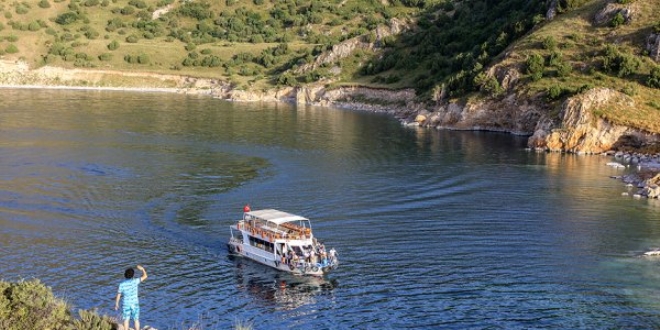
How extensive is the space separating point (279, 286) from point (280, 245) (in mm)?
4061

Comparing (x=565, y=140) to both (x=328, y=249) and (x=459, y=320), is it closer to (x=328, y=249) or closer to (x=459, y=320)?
(x=328, y=249)

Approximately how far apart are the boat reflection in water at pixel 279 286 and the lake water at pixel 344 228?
174 millimetres

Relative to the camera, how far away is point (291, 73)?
189 meters

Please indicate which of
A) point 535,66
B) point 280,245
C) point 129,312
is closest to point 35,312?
point 129,312

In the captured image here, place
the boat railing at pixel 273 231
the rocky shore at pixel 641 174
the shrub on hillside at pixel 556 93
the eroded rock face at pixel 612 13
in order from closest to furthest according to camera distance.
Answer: the boat railing at pixel 273 231, the rocky shore at pixel 641 174, the shrub on hillside at pixel 556 93, the eroded rock face at pixel 612 13

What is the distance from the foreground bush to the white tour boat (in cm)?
2080

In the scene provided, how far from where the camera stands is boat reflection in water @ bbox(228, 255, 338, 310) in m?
44.8

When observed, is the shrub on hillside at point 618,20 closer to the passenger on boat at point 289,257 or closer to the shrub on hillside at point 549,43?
the shrub on hillside at point 549,43

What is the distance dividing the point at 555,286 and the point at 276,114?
337 feet

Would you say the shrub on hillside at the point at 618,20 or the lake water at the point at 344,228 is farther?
the shrub on hillside at the point at 618,20

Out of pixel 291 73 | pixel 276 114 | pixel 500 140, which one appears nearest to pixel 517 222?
pixel 500 140

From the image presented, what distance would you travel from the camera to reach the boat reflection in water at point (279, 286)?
44750mm

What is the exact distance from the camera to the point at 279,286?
47719 millimetres

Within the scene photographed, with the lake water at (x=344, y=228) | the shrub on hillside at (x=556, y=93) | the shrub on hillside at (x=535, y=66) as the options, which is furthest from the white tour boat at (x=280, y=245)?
the shrub on hillside at (x=535, y=66)
